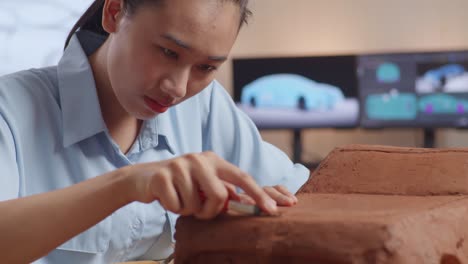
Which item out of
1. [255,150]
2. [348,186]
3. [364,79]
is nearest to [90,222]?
[348,186]

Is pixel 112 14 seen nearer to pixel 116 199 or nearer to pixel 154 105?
pixel 154 105

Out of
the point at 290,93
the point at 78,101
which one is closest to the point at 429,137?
the point at 290,93

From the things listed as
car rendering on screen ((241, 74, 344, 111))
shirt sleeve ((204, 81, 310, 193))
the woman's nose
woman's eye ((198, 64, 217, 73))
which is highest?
woman's eye ((198, 64, 217, 73))

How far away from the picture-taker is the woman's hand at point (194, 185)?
2.07ft

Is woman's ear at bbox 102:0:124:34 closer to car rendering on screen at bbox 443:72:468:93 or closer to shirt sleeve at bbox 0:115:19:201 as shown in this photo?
shirt sleeve at bbox 0:115:19:201

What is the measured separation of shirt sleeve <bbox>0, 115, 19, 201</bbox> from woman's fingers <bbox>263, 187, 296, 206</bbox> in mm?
390

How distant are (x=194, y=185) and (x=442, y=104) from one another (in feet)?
11.2

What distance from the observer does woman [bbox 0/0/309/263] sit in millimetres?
676

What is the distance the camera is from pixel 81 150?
1.09 meters

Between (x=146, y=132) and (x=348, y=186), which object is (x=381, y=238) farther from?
(x=146, y=132)

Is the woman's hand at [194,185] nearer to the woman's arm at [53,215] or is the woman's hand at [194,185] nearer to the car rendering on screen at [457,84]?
the woman's arm at [53,215]

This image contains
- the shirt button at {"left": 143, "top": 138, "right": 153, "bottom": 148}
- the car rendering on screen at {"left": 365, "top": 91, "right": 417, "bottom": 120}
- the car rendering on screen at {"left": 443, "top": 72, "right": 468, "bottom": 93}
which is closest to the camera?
the shirt button at {"left": 143, "top": 138, "right": 153, "bottom": 148}

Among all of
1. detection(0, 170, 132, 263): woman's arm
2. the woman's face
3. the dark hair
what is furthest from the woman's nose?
detection(0, 170, 132, 263): woman's arm

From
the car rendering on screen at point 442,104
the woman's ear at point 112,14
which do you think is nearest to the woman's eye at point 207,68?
the woman's ear at point 112,14
